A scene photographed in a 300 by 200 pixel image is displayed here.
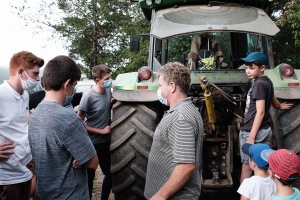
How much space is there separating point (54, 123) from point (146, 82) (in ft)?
6.31

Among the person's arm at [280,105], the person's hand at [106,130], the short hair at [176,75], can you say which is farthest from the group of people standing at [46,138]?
the person's arm at [280,105]

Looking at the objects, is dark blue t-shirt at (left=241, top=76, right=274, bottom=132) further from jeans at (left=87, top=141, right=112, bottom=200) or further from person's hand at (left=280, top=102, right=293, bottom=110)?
jeans at (left=87, top=141, right=112, bottom=200)

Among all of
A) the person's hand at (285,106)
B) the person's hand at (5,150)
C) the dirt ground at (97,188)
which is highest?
the person's hand at (285,106)

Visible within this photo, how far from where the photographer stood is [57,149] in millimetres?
2350

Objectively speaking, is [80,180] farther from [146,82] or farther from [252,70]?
[252,70]

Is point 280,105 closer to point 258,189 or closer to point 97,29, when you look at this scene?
point 258,189

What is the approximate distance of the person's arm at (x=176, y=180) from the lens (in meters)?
2.37

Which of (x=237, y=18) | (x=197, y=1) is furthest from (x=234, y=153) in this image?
(x=197, y=1)

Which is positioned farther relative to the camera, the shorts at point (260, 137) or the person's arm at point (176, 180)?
the shorts at point (260, 137)

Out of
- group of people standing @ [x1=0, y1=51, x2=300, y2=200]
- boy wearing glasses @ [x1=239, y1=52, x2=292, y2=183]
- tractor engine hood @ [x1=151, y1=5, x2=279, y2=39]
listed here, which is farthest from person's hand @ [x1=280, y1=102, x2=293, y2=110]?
group of people standing @ [x1=0, y1=51, x2=300, y2=200]

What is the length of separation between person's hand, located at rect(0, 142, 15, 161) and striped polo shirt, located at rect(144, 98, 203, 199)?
3.51 feet

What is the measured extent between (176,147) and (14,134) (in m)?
1.34

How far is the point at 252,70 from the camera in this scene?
3.79 meters

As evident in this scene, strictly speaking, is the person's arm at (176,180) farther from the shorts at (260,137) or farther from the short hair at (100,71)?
the short hair at (100,71)
